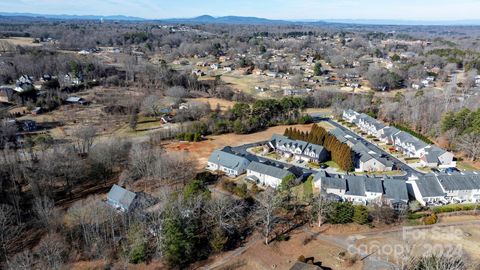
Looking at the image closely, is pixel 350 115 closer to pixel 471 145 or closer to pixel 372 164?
Answer: pixel 471 145

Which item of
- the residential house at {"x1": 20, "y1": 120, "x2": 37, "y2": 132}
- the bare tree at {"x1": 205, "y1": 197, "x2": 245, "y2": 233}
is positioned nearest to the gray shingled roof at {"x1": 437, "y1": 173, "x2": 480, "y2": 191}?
the bare tree at {"x1": 205, "y1": 197, "x2": 245, "y2": 233}

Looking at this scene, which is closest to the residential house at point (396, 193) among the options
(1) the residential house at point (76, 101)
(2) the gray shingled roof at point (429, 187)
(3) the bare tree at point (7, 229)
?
(2) the gray shingled roof at point (429, 187)

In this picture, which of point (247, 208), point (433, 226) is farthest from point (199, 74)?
point (433, 226)

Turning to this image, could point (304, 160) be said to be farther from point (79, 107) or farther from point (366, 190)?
point (79, 107)

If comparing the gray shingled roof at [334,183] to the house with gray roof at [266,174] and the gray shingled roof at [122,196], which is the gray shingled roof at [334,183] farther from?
the gray shingled roof at [122,196]

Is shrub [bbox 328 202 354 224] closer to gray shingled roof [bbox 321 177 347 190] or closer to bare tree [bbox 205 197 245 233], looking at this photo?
gray shingled roof [bbox 321 177 347 190]

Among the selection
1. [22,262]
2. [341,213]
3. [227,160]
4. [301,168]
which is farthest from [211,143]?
[22,262]

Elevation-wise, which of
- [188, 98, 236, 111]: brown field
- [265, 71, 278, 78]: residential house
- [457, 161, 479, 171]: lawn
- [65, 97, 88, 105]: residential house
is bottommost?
[457, 161, 479, 171]: lawn
